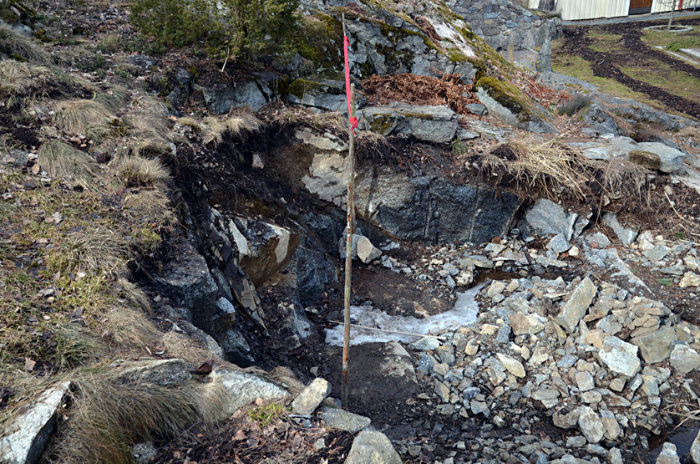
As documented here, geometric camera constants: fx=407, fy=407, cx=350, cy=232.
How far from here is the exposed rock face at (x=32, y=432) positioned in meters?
2.51

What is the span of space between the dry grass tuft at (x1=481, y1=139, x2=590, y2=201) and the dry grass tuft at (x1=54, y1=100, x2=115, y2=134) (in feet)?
23.6

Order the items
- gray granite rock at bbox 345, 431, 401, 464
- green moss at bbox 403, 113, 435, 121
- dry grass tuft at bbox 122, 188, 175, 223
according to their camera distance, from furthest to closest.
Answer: green moss at bbox 403, 113, 435, 121 → dry grass tuft at bbox 122, 188, 175, 223 → gray granite rock at bbox 345, 431, 401, 464

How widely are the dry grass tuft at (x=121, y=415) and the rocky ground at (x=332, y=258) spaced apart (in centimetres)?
2

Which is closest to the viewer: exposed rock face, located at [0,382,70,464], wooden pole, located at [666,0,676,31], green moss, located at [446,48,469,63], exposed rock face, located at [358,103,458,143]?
exposed rock face, located at [0,382,70,464]

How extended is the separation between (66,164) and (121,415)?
13.2 feet

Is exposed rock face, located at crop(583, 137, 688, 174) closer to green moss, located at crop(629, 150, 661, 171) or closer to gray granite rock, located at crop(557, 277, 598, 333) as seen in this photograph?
green moss, located at crop(629, 150, 661, 171)

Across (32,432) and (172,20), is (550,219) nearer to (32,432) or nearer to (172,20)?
(32,432)

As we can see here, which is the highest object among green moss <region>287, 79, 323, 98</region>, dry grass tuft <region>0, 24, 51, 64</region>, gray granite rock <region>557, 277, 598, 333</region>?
dry grass tuft <region>0, 24, 51, 64</region>

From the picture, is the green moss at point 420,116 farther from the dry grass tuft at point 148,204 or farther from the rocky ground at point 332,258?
the dry grass tuft at point 148,204

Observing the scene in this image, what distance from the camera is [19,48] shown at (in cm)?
726

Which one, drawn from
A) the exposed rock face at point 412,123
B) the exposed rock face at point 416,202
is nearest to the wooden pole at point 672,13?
the exposed rock face at point 412,123

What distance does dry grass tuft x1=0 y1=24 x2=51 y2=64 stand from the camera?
23.4ft

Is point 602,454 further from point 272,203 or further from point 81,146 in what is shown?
point 81,146

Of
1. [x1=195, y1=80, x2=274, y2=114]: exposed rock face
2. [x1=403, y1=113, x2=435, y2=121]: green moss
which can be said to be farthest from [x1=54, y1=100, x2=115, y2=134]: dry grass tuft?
[x1=403, y1=113, x2=435, y2=121]: green moss
